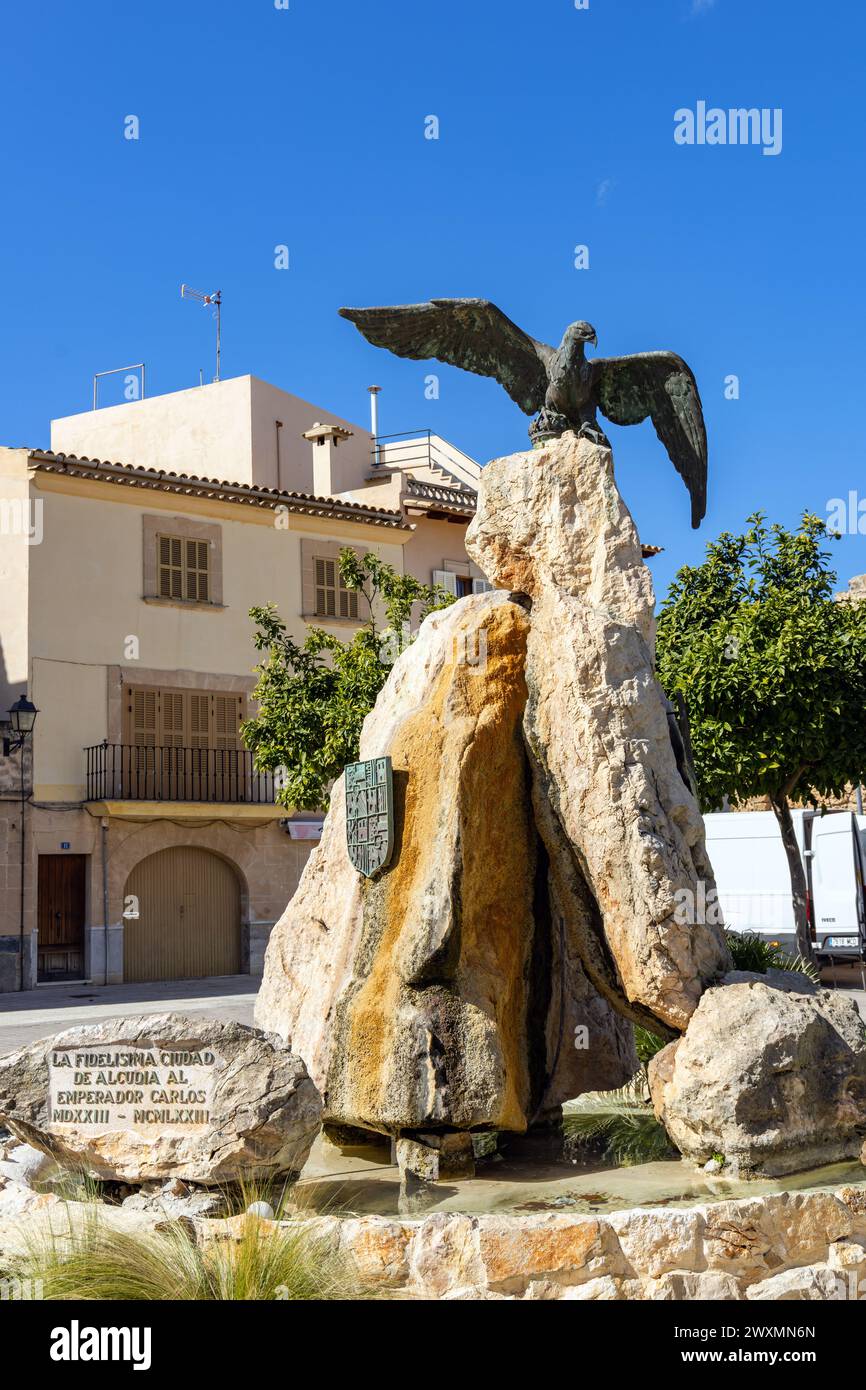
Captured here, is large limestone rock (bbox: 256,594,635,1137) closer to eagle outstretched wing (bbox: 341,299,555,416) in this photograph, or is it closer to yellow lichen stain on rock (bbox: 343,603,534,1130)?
yellow lichen stain on rock (bbox: 343,603,534,1130)

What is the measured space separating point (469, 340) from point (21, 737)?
17.0 meters

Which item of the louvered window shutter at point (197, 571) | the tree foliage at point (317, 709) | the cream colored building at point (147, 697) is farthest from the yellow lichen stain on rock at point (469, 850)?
the louvered window shutter at point (197, 571)

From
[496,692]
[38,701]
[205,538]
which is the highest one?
[205,538]

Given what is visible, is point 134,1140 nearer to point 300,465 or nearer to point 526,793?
point 526,793

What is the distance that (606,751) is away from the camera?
278 inches

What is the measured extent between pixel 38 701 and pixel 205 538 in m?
4.99

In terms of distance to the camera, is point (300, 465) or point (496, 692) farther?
point (300, 465)

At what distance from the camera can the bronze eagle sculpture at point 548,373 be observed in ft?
29.6

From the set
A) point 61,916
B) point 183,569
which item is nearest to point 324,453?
point 183,569

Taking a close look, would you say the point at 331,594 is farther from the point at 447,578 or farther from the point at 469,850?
the point at 469,850

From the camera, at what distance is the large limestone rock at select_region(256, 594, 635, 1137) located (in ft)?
22.9

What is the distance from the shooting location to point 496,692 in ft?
24.6

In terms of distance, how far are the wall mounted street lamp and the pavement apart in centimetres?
81

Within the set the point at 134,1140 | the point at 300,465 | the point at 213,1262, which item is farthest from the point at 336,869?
the point at 300,465
